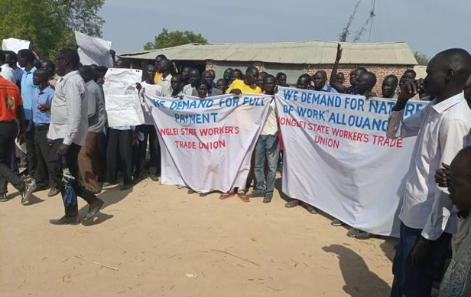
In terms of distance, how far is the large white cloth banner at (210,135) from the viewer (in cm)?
620

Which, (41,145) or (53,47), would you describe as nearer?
(41,145)

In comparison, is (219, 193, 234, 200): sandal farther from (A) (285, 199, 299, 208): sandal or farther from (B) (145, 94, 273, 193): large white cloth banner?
(A) (285, 199, 299, 208): sandal

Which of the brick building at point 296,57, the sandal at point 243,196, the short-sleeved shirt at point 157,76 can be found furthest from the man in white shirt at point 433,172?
the brick building at point 296,57

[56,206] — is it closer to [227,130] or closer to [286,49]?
[227,130]

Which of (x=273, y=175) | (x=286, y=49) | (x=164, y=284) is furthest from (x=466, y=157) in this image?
(x=286, y=49)

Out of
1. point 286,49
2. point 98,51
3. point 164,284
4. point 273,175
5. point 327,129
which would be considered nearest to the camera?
point 164,284

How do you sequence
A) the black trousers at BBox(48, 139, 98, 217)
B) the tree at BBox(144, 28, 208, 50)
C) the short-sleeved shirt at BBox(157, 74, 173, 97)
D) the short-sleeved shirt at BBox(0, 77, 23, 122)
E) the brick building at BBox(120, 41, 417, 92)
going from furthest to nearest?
1. the tree at BBox(144, 28, 208, 50)
2. the brick building at BBox(120, 41, 417, 92)
3. the short-sleeved shirt at BBox(157, 74, 173, 97)
4. the short-sleeved shirt at BBox(0, 77, 23, 122)
5. the black trousers at BBox(48, 139, 98, 217)

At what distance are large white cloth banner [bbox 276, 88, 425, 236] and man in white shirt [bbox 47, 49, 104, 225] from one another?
2765 millimetres

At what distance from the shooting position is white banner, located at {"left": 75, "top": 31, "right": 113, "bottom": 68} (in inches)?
273

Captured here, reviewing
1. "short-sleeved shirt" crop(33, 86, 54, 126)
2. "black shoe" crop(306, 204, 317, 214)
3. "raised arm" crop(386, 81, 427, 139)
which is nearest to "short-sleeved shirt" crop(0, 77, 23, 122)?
"short-sleeved shirt" crop(33, 86, 54, 126)

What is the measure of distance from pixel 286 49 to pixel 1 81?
20.2m

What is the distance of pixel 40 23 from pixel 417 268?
3610cm

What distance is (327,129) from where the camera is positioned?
5523mm

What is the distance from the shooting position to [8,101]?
5.71m
